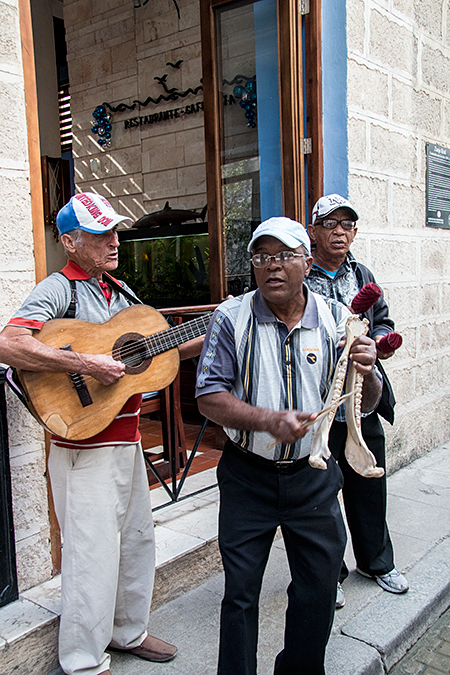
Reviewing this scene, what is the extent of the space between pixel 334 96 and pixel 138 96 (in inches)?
170

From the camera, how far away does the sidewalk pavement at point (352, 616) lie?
266 cm

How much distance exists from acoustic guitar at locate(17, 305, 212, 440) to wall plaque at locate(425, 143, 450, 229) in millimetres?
3785

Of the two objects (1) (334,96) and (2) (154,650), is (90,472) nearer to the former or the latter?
(2) (154,650)

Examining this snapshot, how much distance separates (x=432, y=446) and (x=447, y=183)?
103 inches

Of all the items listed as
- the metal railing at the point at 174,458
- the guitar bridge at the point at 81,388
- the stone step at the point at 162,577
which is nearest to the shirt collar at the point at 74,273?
the guitar bridge at the point at 81,388

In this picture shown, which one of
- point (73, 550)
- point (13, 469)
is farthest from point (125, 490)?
point (13, 469)

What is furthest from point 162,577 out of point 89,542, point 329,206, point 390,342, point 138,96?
point 138,96

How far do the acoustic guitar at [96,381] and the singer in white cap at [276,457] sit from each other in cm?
55

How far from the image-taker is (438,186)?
580 centimetres

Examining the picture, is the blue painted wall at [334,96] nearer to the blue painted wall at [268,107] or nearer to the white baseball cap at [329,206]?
the blue painted wall at [268,107]

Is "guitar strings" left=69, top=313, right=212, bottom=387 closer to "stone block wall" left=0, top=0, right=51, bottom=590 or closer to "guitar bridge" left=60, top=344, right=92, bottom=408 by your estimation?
"guitar bridge" left=60, top=344, right=92, bottom=408

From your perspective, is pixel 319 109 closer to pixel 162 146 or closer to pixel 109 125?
pixel 162 146

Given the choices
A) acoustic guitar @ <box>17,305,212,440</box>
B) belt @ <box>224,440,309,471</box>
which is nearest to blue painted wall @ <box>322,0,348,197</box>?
acoustic guitar @ <box>17,305,212,440</box>

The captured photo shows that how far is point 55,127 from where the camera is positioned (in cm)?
898
